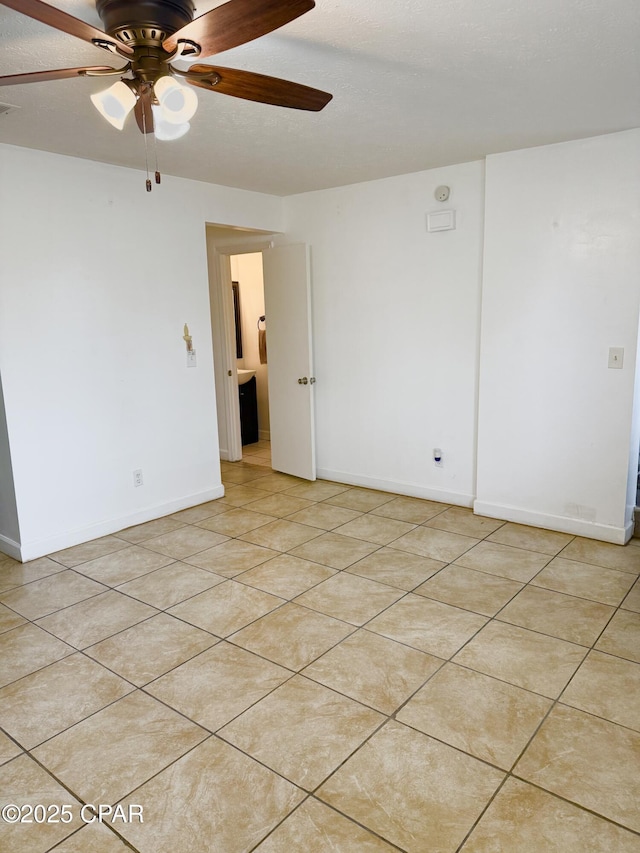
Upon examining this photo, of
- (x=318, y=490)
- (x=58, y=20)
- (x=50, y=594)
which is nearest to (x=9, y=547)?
(x=50, y=594)

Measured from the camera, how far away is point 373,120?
300 centimetres

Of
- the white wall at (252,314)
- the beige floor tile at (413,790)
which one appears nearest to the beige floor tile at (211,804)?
the beige floor tile at (413,790)

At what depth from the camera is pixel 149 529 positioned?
409cm

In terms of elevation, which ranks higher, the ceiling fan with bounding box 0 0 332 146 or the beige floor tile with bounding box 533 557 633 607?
the ceiling fan with bounding box 0 0 332 146

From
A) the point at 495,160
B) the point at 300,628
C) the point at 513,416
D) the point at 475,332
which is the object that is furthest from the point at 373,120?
the point at 300,628

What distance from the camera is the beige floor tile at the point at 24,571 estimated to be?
10.8ft

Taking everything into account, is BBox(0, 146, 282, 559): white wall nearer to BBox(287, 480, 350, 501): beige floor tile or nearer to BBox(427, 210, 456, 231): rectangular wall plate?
BBox(287, 480, 350, 501): beige floor tile

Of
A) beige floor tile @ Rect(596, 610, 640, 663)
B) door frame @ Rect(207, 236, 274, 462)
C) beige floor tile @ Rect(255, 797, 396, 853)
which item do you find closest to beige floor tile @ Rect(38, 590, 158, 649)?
beige floor tile @ Rect(255, 797, 396, 853)

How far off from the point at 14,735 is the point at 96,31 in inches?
90.5

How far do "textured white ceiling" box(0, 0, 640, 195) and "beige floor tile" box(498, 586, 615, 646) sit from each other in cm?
240

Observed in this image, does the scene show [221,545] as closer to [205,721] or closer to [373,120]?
[205,721]

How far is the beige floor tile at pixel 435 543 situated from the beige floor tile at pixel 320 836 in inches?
75.2

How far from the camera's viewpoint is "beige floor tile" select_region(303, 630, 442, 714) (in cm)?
225

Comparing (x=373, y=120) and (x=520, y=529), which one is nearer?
(x=373, y=120)
